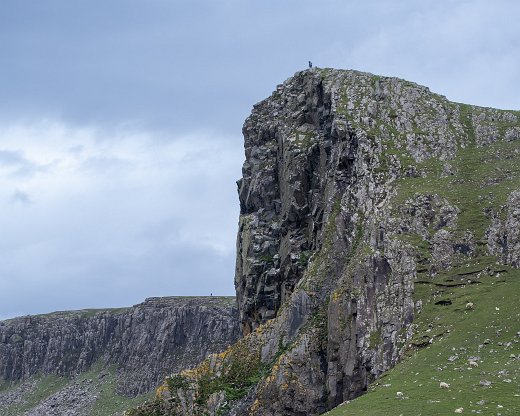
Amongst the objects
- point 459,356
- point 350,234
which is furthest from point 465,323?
point 350,234

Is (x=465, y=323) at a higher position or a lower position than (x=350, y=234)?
lower

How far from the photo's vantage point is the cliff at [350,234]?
7538cm

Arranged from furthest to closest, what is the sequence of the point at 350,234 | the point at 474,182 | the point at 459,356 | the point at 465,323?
the point at 350,234 → the point at 474,182 → the point at 465,323 → the point at 459,356

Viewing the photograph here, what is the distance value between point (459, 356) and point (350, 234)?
3495cm

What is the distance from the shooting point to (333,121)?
10350 cm

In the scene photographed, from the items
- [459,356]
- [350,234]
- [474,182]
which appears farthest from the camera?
[350,234]

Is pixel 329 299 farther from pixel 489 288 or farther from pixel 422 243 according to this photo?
pixel 489 288

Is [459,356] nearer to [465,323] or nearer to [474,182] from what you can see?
[465,323]

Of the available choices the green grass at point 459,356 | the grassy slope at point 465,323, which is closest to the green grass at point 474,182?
the grassy slope at point 465,323

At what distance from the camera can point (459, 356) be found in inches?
2192

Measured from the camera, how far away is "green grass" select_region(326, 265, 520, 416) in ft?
143

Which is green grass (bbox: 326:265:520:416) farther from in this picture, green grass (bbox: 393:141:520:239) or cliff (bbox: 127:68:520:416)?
green grass (bbox: 393:141:520:239)

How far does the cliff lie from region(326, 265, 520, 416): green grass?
159 centimetres

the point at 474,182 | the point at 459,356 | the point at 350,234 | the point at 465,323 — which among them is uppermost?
the point at 474,182
